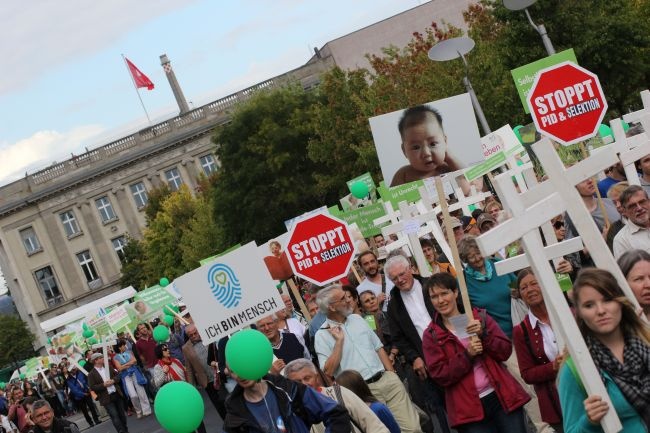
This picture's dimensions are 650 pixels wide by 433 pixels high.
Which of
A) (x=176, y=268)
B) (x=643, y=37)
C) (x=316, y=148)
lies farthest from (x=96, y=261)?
(x=643, y=37)

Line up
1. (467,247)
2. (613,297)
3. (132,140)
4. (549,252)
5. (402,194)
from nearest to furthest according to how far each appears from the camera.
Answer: (613,297)
(549,252)
(467,247)
(402,194)
(132,140)

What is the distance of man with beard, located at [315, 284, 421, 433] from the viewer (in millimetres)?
8023

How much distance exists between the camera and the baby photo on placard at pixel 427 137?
9.76 metres

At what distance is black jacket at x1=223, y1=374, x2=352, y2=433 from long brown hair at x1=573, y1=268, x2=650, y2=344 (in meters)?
1.83

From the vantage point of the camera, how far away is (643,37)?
91.4 ft

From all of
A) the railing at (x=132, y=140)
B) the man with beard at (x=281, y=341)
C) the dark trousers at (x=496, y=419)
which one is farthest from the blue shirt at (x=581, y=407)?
the railing at (x=132, y=140)

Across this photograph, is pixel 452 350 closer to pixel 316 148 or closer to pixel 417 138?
pixel 417 138

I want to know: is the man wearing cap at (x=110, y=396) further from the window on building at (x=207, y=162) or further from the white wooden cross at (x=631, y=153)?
the window on building at (x=207, y=162)

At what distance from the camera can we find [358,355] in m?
8.23

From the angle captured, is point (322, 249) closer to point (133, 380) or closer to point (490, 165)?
point (490, 165)

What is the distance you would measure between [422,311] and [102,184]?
73.6m

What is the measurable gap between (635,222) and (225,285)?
365 centimetres

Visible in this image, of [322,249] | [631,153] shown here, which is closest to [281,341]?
[322,249]

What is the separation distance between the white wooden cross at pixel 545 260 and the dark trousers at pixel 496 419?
95.5 inches
